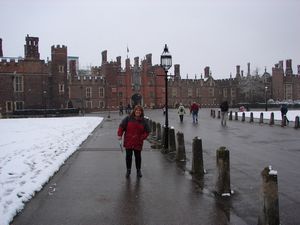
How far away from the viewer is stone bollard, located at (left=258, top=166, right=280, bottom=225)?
5362 mm

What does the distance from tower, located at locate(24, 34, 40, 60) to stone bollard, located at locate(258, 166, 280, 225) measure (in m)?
66.1

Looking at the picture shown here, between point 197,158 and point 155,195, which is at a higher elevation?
point 197,158

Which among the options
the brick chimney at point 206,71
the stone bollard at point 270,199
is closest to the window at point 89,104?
the brick chimney at point 206,71

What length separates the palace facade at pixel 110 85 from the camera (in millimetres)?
66625

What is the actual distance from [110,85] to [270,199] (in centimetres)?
7879

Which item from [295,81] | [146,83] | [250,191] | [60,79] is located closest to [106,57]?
[146,83]

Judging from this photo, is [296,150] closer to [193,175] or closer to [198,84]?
[193,175]

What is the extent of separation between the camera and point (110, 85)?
83.2m

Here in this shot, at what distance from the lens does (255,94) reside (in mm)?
94625

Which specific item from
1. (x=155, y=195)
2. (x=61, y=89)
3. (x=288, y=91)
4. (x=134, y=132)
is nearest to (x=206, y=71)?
(x=288, y=91)

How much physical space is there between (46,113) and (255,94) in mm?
57155

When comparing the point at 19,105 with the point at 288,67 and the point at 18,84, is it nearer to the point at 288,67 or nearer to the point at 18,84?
the point at 18,84

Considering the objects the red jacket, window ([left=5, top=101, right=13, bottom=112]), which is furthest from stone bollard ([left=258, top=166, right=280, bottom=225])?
window ([left=5, top=101, right=13, bottom=112])

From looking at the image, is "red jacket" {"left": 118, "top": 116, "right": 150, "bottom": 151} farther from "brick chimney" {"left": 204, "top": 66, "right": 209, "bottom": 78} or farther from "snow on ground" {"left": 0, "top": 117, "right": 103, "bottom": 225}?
"brick chimney" {"left": 204, "top": 66, "right": 209, "bottom": 78}
